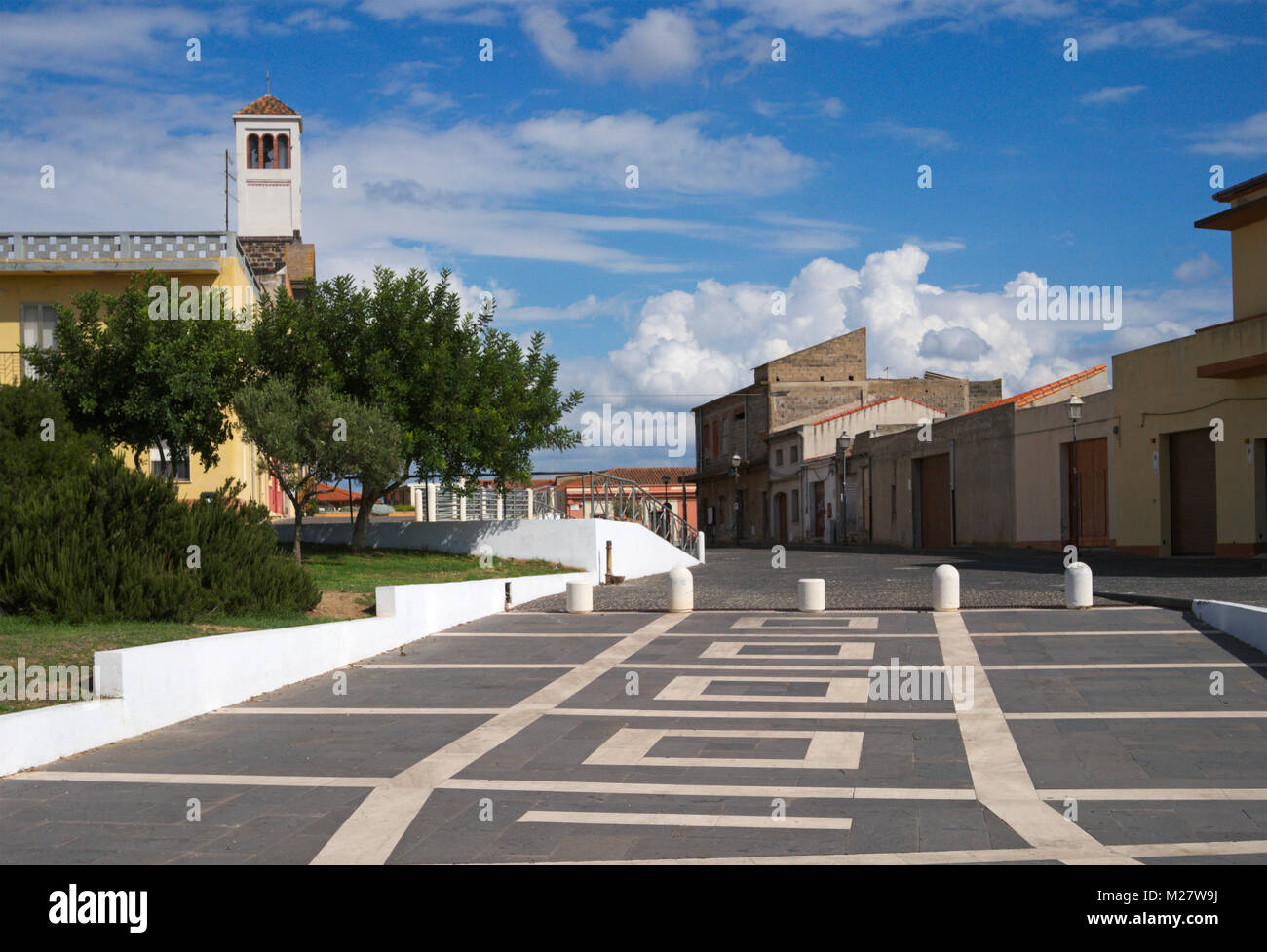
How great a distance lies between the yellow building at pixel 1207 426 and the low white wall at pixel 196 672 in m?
17.1

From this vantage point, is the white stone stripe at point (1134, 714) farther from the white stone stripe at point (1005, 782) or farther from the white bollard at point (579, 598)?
the white bollard at point (579, 598)

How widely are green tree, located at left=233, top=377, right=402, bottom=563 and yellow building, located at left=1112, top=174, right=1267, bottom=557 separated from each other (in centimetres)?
1682

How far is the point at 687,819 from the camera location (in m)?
6.45

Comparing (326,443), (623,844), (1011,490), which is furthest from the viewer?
(1011,490)

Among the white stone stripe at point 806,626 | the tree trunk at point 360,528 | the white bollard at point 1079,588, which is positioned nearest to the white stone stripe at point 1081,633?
the white stone stripe at point 806,626

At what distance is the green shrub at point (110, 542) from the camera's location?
38.7 feet

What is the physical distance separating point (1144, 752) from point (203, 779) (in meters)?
6.37

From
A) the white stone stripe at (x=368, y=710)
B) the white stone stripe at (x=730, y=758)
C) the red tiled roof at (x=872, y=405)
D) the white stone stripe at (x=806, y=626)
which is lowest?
the white stone stripe at (x=368, y=710)

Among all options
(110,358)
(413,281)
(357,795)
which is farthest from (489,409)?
(357,795)

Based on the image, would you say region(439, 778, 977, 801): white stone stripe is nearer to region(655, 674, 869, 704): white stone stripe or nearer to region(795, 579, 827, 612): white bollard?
region(655, 674, 869, 704): white stone stripe

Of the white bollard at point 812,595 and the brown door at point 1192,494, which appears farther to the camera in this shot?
the brown door at point 1192,494

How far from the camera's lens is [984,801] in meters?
6.74
